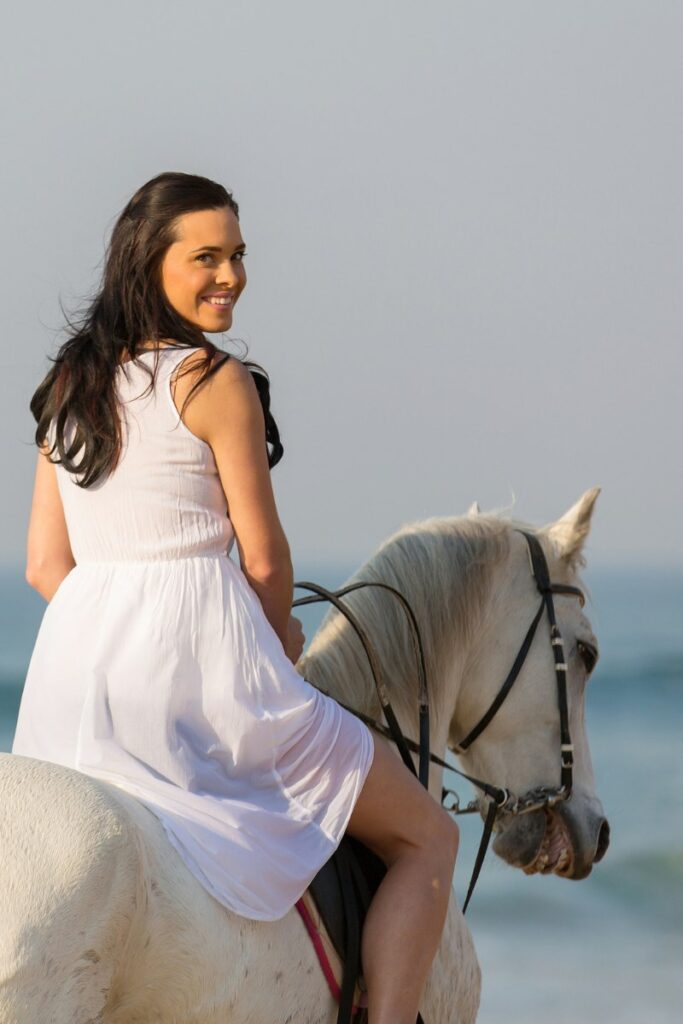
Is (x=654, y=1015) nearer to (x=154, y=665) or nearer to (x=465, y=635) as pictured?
(x=465, y=635)

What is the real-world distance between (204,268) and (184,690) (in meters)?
0.92

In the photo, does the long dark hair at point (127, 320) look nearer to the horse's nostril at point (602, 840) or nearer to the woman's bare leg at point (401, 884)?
the woman's bare leg at point (401, 884)

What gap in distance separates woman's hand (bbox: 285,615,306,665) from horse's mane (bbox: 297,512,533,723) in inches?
6.4

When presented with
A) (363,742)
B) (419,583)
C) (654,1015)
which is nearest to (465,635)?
(419,583)

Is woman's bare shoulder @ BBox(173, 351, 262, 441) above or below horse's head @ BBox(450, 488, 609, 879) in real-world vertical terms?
above

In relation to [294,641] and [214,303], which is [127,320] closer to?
[214,303]

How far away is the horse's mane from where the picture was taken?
134 inches

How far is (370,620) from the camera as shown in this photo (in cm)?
344

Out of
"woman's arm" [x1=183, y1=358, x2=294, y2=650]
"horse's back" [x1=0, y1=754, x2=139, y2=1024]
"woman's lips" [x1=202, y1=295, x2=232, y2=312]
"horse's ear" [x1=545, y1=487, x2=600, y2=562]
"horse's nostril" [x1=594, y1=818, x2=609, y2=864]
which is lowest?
"horse's nostril" [x1=594, y1=818, x2=609, y2=864]

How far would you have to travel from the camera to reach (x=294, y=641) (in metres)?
3.16

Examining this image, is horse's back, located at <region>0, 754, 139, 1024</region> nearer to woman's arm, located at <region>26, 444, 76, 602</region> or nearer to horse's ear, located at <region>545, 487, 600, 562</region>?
woman's arm, located at <region>26, 444, 76, 602</region>

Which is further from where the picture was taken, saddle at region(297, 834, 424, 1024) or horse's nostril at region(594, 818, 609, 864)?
horse's nostril at region(594, 818, 609, 864)

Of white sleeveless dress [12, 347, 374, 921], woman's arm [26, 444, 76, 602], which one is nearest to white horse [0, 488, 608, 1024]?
white sleeveless dress [12, 347, 374, 921]

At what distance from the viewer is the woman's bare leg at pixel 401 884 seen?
2.95 m
